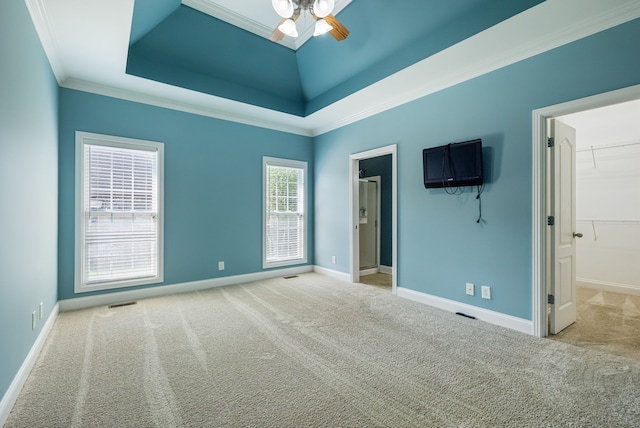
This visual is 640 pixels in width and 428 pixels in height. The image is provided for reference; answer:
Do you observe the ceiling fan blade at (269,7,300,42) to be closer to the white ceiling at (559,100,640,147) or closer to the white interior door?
the white interior door

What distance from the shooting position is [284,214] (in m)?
5.26

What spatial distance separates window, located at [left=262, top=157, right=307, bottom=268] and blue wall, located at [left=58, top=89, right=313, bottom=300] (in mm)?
156

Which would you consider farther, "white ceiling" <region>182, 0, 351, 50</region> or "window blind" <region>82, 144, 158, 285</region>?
"window blind" <region>82, 144, 158, 285</region>

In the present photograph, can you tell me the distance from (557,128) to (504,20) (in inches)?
45.4

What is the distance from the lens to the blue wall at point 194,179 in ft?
11.2

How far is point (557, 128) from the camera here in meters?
2.75

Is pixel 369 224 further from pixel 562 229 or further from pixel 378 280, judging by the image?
pixel 562 229

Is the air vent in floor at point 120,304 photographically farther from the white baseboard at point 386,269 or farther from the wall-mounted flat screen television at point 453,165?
the white baseboard at point 386,269

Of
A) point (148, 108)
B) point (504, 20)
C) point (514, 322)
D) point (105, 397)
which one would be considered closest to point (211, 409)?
point (105, 397)

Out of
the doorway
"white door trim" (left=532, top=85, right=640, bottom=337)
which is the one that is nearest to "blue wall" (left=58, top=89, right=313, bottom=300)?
the doorway

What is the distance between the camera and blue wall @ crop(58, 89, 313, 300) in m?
3.43

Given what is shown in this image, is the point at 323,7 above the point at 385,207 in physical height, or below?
above

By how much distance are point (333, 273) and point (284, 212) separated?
142 cm

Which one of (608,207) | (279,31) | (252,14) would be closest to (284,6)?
(279,31)
